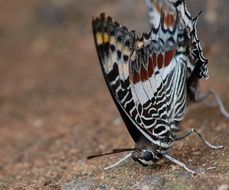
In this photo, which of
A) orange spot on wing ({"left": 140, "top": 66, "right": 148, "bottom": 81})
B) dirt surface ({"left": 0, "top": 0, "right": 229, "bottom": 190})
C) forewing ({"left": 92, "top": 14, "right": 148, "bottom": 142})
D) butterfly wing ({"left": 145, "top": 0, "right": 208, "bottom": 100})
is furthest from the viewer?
butterfly wing ({"left": 145, "top": 0, "right": 208, "bottom": 100})

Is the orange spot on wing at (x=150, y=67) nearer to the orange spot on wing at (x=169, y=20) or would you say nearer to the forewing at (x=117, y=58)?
the forewing at (x=117, y=58)

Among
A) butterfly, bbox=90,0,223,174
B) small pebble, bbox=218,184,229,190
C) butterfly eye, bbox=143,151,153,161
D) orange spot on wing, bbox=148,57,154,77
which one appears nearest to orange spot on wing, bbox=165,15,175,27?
butterfly, bbox=90,0,223,174

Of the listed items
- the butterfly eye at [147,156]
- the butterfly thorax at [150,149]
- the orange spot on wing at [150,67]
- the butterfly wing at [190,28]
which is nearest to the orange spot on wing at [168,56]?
the orange spot on wing at [150,67]

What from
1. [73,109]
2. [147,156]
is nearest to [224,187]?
[147,156]

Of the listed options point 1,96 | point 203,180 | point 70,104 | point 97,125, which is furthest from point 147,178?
point 1,96

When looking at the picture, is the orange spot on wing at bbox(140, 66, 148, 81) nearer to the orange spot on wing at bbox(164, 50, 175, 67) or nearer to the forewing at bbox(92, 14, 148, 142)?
the forewing at bbox(92, 14, 148, 142)

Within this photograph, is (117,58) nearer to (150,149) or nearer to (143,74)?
(143,74)
